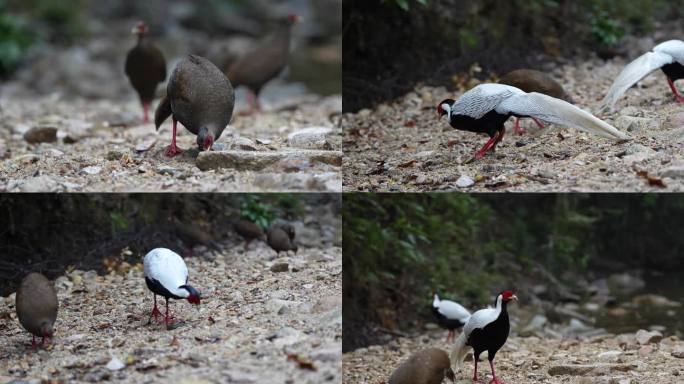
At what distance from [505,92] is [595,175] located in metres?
0.55

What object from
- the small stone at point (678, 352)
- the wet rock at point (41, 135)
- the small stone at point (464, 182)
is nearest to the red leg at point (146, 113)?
the wet rock at point (41, 135)

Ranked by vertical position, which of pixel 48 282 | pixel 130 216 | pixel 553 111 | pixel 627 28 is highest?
pixel 627 28

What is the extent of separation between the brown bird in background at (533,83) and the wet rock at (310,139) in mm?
770

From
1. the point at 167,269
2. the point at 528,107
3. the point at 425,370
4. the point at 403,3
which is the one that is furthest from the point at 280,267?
the point at 403,3

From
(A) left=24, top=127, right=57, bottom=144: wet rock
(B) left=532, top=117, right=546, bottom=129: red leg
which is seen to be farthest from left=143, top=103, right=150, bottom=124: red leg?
(B) left=532, top=117, right=546, bottom=129: red leg

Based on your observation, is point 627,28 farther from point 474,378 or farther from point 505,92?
point 474,378

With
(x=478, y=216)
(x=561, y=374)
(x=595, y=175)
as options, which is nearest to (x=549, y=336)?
(x=478, y=216)

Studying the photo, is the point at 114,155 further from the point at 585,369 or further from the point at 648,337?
the point at 648,337

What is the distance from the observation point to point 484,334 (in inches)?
157

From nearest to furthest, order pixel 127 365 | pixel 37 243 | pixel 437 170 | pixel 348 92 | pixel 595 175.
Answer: pixel 127 365, pixel 595 175, pixel 437 170, pixel 37 243, pixel 348 92

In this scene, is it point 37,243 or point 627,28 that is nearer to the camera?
point 37,243

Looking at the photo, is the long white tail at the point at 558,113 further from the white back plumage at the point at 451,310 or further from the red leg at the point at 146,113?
the red leg at the point at 146,113

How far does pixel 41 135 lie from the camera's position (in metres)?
5.11

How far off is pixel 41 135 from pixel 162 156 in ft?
4.83
